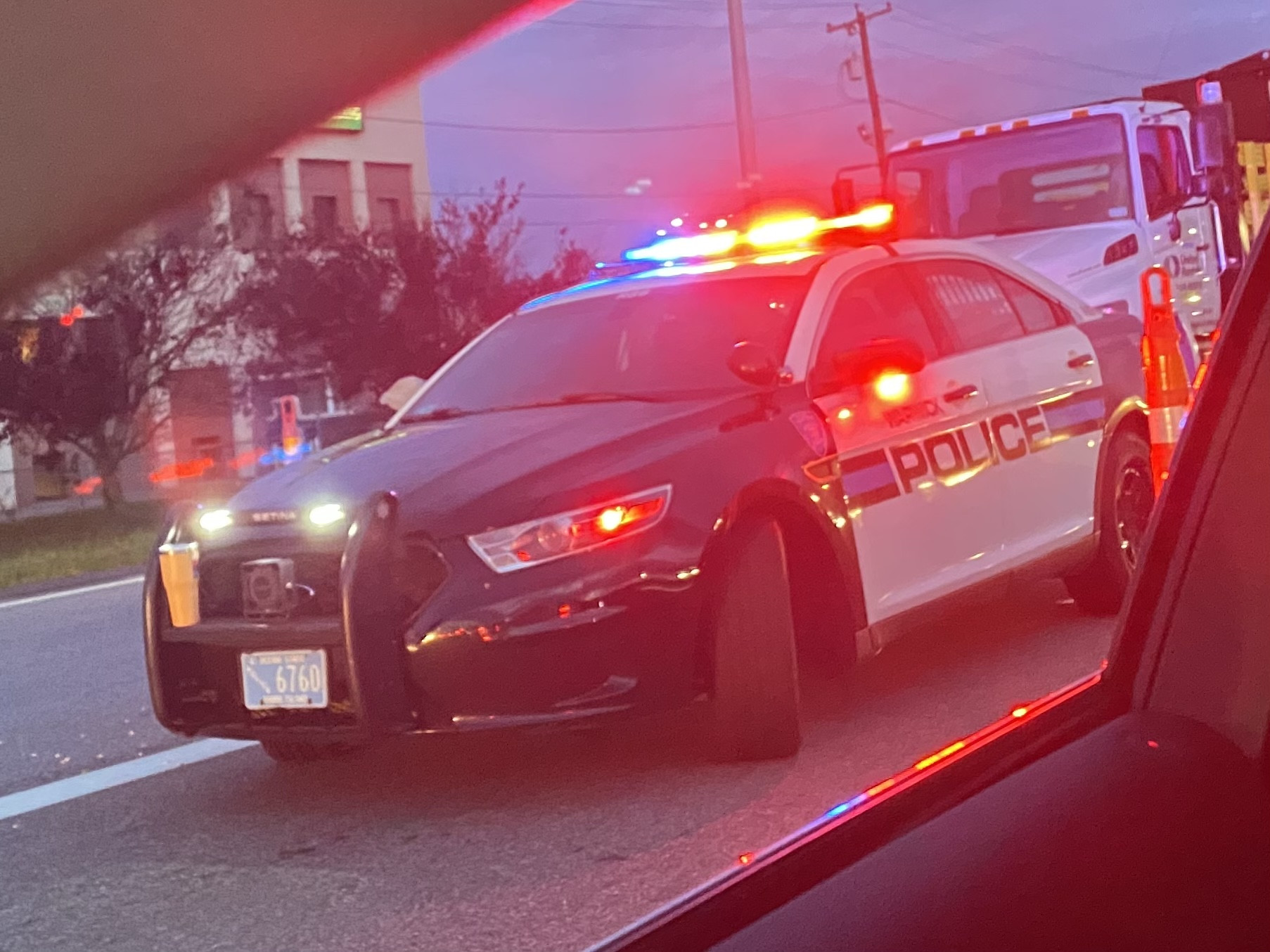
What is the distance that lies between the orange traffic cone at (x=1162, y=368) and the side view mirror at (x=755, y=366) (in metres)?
1.74

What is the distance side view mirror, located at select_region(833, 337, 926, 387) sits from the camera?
5340 millimetres

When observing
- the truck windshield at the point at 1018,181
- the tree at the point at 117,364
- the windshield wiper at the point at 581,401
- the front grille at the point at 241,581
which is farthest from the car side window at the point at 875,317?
the tree at the point at 117,364

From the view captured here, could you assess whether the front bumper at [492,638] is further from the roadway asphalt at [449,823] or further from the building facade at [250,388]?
the building facade at [250,388]

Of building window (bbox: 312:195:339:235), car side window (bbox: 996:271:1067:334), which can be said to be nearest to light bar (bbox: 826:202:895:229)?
car side window (bbox: 996:271:1067:334)

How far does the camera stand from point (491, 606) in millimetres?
4336

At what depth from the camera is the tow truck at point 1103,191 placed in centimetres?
1228

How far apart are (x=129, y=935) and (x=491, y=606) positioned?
3.88 ft

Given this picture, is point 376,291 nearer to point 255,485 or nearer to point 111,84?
point 255,485

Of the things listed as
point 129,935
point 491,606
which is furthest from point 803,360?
point 129,935

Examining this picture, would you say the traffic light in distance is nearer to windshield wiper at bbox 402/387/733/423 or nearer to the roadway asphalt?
the roadway asphalt

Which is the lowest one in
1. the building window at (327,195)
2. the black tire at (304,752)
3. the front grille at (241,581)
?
the black tire at (304,752)

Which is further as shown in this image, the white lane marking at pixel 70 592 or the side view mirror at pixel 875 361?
the white lane marking at pixel 70 592

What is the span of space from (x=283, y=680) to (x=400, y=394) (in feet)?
6.94

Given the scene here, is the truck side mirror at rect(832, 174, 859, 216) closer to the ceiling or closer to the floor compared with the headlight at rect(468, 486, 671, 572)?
closer to the ceiling
